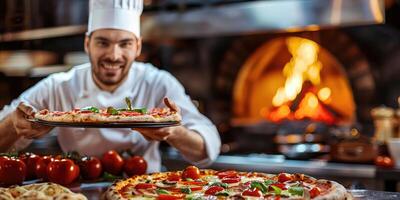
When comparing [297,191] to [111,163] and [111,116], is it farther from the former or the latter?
[111,163]

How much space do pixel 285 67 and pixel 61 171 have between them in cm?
318

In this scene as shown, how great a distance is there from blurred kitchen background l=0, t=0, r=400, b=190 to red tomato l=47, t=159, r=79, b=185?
207 cm

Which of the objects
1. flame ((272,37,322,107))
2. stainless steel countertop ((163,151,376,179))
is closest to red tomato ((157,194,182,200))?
stainless steel countertop ((163,151,376,179))

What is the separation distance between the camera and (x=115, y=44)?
9.82 feet

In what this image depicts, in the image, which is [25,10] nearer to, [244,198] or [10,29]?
[10,29]

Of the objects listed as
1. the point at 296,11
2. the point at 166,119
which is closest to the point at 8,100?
the point at 296,11

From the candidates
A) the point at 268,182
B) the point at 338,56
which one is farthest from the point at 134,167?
the point at 338,56

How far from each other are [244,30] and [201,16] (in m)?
0.38

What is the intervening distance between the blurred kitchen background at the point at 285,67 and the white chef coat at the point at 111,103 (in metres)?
1.29

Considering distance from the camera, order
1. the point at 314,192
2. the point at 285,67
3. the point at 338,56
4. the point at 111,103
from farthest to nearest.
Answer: the point at 285,67 < the point at 338,56 < the point at 111,103 < the point at 314,192

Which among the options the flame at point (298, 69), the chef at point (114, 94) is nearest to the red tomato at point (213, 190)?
the chef at point (114, 94)

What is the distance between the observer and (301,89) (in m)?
5.17

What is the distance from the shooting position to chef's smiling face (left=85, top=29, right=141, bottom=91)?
9.77ft

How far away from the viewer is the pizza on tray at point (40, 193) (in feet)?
6.10
